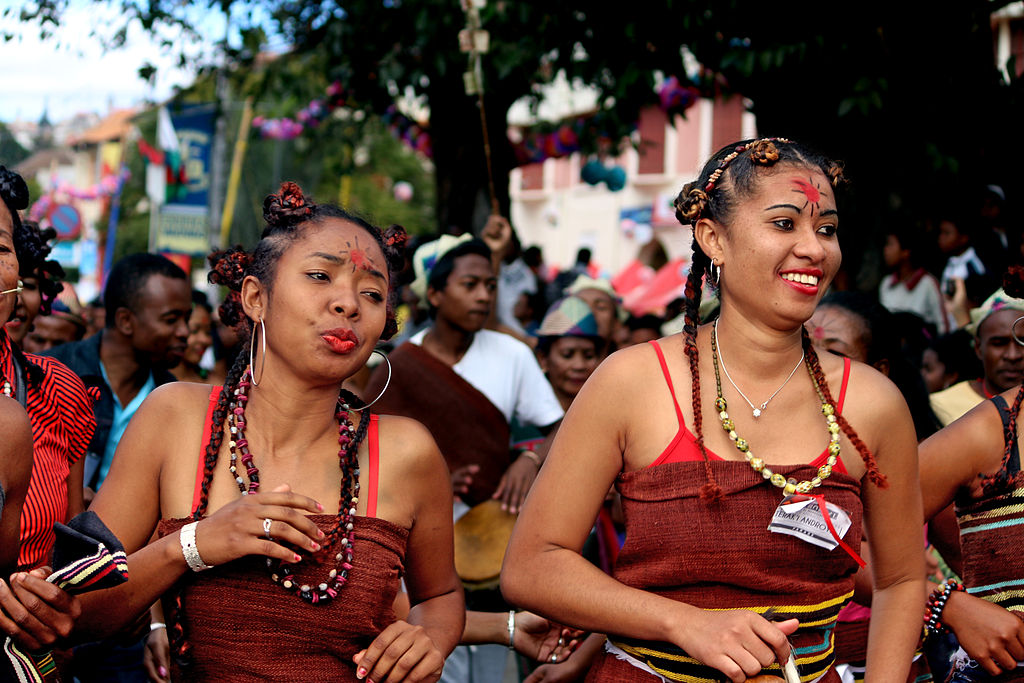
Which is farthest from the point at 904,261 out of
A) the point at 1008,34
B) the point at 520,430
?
the point at 1008,34

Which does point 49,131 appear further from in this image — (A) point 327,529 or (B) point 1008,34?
(B) point 1008,34

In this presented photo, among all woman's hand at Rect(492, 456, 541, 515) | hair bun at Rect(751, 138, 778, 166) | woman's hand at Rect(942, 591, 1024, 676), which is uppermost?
hair bun at Rect(751, 138, 778, 166)

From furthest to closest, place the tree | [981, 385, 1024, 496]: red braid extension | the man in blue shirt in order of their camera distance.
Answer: the tree < the man in blue shirt < [981, 385, 1024, 496]: red braid extension

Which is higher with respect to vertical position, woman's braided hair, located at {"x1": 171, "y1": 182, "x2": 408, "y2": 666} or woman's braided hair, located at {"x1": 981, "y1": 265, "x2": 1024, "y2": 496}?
woman's braided hair, located at {"x1": 171, "y1": 182, "x2": 408, "y2": 666}

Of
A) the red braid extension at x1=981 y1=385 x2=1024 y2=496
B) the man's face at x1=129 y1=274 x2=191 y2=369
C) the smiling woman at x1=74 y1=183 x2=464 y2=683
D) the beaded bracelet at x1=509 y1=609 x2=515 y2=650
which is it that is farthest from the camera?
the man's face at x1=129 y1=274 x2=191 y2=369

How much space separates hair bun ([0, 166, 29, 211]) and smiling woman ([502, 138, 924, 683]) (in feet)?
5.00

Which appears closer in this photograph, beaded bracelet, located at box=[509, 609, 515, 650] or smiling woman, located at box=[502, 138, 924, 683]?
smiling woman, located at box=[502, 138, 924, 683]

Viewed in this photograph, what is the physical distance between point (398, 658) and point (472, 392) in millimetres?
3056

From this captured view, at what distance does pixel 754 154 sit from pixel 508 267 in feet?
28.5

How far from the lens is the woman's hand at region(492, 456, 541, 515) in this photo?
5281 mm

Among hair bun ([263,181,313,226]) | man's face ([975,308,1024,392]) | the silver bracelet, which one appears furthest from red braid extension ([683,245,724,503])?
man's face ([975,308,1024,392])

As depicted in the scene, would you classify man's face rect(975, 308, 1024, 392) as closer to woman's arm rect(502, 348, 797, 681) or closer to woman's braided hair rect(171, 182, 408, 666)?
woman's arm rect(502, 348, 797, 681)

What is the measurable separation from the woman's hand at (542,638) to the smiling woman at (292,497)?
0.54 meters

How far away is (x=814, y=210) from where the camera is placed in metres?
2.67
